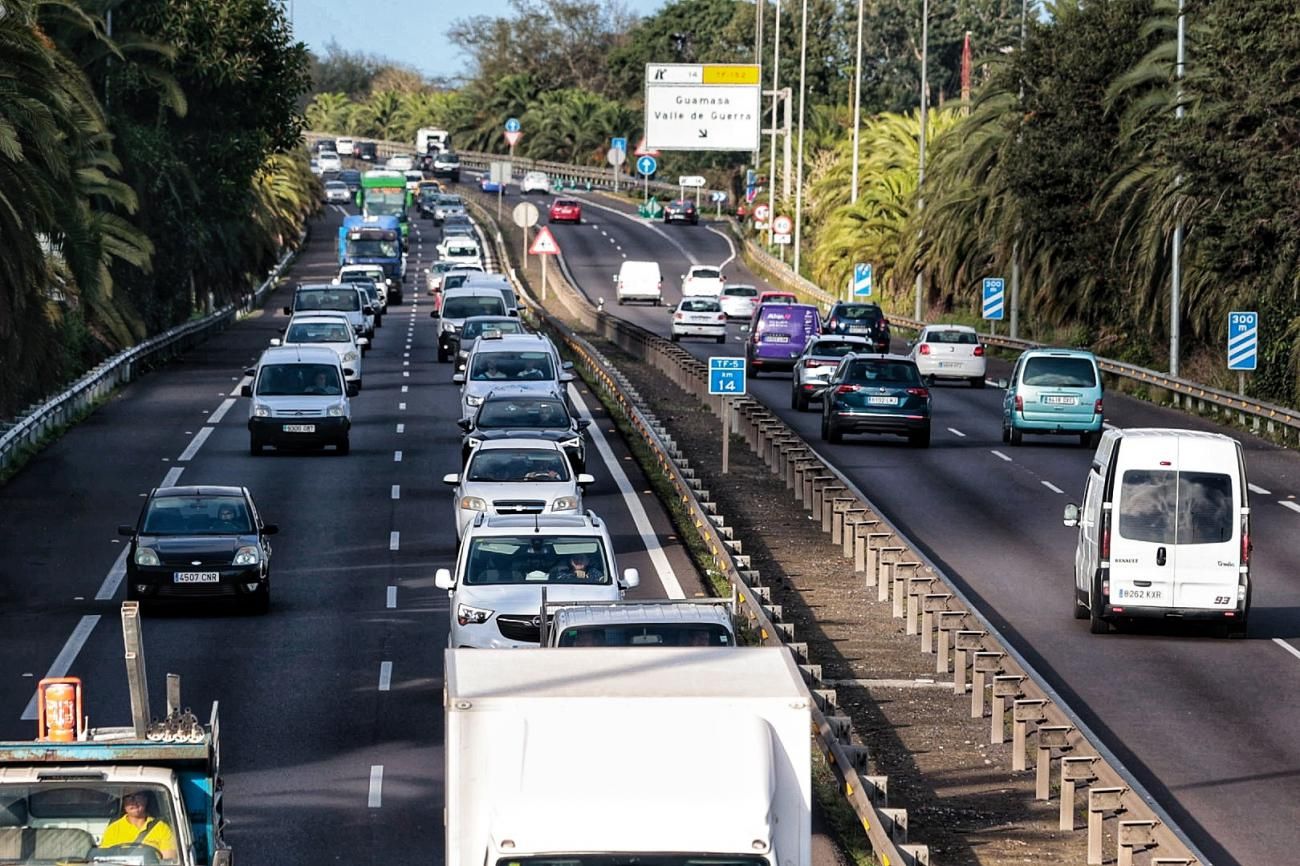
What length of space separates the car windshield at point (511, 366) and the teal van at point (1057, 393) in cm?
881

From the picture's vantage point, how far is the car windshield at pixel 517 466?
31062mm

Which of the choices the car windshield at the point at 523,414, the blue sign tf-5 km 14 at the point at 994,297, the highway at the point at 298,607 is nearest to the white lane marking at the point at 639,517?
the highway at the point at 298,607

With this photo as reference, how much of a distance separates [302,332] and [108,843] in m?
41.4

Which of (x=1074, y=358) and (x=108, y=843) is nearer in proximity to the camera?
(x=108, y=843)

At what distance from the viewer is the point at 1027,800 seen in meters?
18.5

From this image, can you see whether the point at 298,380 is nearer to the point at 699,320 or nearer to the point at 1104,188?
the point at 1104,188

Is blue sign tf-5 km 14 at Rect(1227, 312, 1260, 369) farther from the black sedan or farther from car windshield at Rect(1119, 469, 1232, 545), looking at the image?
the black sedan

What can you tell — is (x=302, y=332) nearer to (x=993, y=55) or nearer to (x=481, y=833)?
(x=993, y=55)

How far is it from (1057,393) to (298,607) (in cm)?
1977

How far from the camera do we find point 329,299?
63.0 m

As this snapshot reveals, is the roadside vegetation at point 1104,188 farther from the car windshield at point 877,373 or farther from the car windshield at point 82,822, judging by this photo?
the car windshield at point 82,822

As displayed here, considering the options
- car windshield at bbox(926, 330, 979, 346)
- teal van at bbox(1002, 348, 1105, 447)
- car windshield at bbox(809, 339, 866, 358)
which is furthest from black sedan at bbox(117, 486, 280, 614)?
car windshield at bbox(926, 330, 979, 346)

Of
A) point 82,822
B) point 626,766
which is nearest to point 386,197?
point 82,822

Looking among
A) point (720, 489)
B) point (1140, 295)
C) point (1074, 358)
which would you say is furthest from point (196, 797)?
point (1140, 295)
